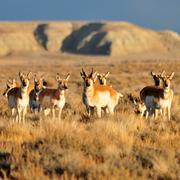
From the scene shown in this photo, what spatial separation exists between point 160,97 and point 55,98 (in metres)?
2.85

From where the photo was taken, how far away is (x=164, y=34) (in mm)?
192750

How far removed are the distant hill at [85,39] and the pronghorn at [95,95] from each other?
14152 centimetres

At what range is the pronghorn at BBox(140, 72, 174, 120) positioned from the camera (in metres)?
15.7

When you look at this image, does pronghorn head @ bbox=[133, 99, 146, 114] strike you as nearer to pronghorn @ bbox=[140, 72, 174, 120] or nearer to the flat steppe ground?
pronghorn @ bbox=[140, 72, 174, 120]

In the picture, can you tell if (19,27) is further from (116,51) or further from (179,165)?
(179,165)

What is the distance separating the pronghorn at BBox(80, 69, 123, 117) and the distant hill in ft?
464

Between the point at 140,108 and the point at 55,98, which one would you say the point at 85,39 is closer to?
the point at 140,108

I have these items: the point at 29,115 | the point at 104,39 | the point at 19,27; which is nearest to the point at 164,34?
the point at 104,39

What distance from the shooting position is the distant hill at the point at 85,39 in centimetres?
16562

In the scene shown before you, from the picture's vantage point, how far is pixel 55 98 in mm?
15727

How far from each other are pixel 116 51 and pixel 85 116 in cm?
14537

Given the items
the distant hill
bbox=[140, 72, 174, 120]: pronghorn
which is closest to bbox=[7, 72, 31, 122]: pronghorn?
bbox=[140, 72, 174, 120]: pronghorn

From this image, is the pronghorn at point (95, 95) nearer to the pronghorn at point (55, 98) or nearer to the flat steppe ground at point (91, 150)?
the pronghorn at point (55, 98)

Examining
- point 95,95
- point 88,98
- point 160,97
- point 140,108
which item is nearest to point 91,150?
point 88,98
